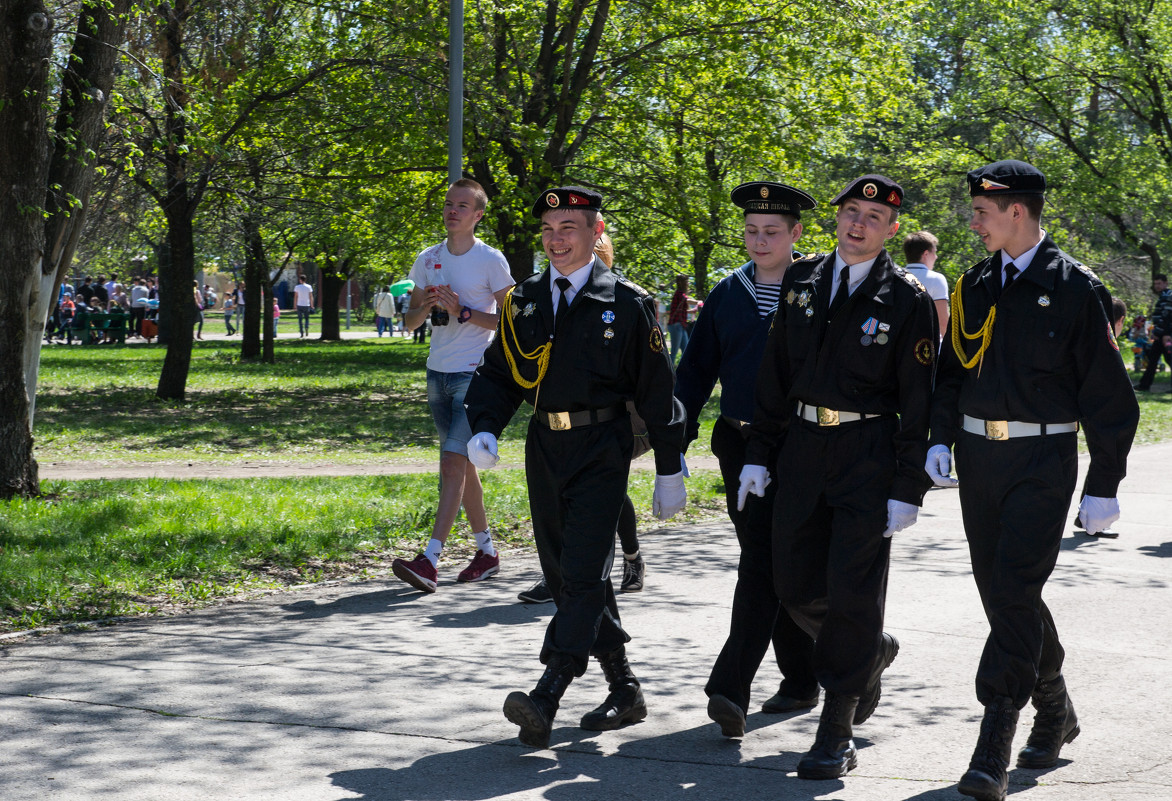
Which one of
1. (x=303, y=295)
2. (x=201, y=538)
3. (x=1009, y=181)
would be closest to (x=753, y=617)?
(x=1009, y=181)

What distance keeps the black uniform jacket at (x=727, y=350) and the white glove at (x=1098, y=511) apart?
1310mm

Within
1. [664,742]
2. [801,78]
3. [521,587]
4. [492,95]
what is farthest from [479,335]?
[801,78]

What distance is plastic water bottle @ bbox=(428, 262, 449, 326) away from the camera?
7.18 m

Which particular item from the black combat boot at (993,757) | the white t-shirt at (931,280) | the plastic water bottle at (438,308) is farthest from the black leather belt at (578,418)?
the white t-shirt at (931,280)

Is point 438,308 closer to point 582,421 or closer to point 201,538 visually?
point 201,538

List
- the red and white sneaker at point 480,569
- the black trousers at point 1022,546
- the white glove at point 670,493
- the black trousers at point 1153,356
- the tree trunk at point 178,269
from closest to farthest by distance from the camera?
the black trousers at point 1022,546 < the white glove at point 670,493 < the red and white sneaker at point 480,569 < the tree trunk at point 178,269 < the black trousers at point 1153,356

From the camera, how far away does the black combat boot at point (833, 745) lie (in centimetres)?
421

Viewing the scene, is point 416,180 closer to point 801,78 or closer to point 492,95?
point 492,95

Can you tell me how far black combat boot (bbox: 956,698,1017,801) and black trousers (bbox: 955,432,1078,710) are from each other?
0.05 meters

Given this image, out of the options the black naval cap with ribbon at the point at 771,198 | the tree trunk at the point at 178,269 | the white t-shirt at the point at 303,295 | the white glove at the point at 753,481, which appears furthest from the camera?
the white t-shirt at the point at 303,295

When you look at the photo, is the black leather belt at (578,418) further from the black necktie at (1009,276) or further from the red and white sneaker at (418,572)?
the red and white sneaker at (418,572)

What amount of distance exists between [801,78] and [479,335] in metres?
14.2

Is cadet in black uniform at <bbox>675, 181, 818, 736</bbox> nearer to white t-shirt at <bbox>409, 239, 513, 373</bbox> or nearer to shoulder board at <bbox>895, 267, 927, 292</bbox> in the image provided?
shoulder board at <bbox>895, 267, 927, 292</bbox>

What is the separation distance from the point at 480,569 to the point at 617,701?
9.43 ft
